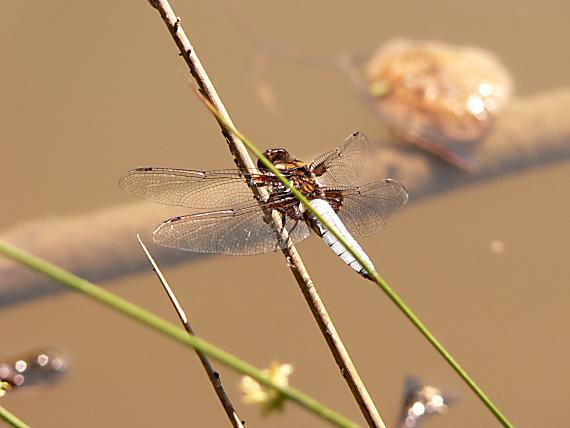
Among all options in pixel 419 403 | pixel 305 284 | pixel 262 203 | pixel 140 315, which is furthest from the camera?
pixel 419 403

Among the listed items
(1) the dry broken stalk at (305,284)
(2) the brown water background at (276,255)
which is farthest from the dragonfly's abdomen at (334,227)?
(2) the brown water background at (276,255)

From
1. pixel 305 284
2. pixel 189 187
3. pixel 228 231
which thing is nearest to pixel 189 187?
pixel 189 187

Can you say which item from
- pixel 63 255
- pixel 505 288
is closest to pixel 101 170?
pixel 63 255

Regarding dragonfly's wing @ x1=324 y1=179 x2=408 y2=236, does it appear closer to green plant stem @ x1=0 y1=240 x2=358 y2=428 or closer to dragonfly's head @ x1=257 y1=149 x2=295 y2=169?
dragonfly's head @ x1=257 y1=149 x2=295 y2=169

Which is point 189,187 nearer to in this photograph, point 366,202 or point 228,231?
point 228,231

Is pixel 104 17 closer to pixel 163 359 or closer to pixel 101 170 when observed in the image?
pixel 101 170

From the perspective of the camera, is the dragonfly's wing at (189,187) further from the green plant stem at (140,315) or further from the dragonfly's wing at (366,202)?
the green plant stem at (140,315)

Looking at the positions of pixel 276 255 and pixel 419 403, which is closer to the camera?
pixel 419 403
